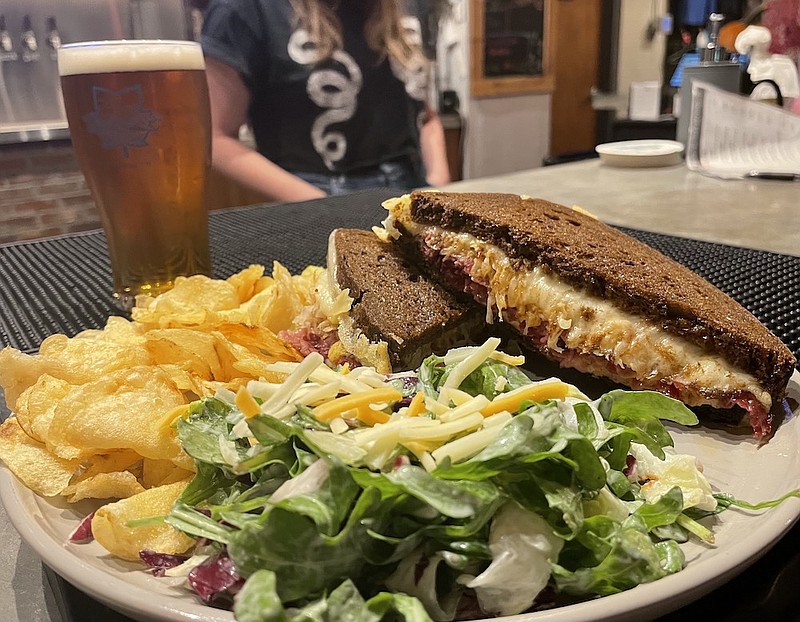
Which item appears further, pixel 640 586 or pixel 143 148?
pixel 143 148

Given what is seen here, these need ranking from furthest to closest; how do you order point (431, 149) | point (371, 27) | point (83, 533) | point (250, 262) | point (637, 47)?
1. point (637, 47)
2. point (431, 149)
3. point (371, 27)
4. point (250, 262)
5. point (83, 533)

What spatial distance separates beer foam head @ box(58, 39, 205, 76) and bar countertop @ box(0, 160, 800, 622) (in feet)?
1.40

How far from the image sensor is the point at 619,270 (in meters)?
1.01

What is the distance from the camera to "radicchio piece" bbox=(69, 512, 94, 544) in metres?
0.63

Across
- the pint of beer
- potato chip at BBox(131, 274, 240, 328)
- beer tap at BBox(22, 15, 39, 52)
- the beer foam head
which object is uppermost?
beer tap at BBox(22, 15, 39, 52)

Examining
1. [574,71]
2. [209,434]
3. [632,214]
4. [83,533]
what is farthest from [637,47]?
[83,533]

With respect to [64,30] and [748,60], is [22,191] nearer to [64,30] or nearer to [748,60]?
[64,30]

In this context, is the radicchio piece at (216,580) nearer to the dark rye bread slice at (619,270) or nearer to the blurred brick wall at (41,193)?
the dark rye bread slice at (619,270)

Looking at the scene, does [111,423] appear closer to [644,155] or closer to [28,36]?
[644,155]

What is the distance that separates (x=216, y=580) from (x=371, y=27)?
3045 mm

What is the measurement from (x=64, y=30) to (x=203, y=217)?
13.6 feet

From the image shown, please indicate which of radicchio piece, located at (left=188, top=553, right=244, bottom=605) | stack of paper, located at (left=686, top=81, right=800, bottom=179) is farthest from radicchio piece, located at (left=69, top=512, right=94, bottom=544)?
stack of paper, located at (left=686, top=81, right=800, bottom=179)

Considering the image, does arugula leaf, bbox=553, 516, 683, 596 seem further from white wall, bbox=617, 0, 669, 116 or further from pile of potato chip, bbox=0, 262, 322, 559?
white wall, bbox=617, 0, 669, 116

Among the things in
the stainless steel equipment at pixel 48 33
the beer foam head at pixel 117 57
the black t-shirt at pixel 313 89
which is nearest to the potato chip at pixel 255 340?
the beer foam head at pixel 117 57
